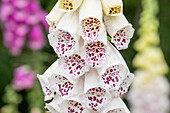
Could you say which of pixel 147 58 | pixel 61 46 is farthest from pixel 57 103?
pixel 147 58

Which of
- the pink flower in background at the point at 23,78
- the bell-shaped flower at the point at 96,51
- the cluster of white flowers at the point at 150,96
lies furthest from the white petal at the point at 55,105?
the cluster of white flowers at the point at 150,96

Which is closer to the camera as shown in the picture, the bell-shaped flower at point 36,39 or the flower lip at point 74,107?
the flower lip at point 74,107

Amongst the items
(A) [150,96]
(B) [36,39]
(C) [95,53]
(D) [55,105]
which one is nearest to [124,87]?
(C) [95,53]

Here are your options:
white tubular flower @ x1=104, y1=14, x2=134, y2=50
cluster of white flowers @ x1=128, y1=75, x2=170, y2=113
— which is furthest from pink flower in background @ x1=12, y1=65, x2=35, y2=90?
white tubular flower @ x1=104, y1=14, x2=134, y2=50

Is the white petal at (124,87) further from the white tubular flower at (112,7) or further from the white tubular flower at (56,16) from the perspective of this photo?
the white tubular flower at (56,16)

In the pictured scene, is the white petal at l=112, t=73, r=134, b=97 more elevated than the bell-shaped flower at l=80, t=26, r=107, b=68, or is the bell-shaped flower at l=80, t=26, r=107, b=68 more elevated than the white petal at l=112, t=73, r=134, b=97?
the bell-shaped flower at l=80, t=26, r=107, b=68

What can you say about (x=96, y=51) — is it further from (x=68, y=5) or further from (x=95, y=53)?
(x=68, y=5)

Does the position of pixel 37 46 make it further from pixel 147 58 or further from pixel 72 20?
pixel 72 20

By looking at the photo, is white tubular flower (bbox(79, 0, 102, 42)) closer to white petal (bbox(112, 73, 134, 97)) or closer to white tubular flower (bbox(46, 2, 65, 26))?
white tubular flower (bbox(46, 2, 65, 26))
